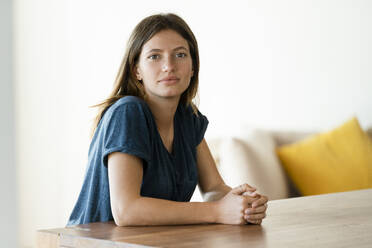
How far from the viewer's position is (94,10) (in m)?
4.05

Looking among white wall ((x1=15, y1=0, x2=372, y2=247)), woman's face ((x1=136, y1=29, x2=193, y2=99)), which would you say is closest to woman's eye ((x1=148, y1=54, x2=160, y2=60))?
woman's face ((x1=136, y1=29, x2=193, y2=99))

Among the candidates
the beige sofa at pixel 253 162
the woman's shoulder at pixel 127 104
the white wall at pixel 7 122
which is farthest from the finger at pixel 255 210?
the white wall at pixel 7 122

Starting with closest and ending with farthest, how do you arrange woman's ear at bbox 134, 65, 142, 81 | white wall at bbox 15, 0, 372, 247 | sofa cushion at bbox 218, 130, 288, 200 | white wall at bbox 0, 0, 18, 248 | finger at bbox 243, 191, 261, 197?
finger at bbox 243, 191, 261, 197 → woman's ear at bbox 134, 65, 142, 81 → sofa cushion at bbox 218, 130, 288, 200 → white wall at bbox 15, 0, 372, 247 → white wall at bbox 0, 0, 18, 248

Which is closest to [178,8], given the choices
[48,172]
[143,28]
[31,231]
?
[48,172]

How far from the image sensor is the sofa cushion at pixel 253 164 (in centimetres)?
257

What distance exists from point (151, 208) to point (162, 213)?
28 millimetres

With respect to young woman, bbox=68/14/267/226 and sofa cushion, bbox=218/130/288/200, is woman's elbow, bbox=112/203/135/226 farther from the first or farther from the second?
sofa cushion, bbox=218/130/288/200

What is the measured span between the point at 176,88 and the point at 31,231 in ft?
9.32

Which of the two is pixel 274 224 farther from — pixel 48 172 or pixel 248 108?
pixel 48 172

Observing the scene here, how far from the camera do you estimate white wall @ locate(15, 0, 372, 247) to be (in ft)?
10.5

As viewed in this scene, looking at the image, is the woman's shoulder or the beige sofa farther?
the beige sofa

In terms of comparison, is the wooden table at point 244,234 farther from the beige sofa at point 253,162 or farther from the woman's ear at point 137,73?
the beige sofa at point 253,162

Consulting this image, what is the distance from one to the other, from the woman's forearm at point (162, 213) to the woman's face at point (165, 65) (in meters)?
0.36

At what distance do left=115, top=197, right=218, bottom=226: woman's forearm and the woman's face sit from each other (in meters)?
0.36
